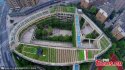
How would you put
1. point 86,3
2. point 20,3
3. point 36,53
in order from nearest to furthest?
point 36,53
point 20,3
point 86,3

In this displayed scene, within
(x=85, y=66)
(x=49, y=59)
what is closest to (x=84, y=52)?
(x=85, y=66)

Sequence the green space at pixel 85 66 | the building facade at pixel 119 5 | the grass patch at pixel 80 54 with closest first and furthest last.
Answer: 1. the grass patch at pixel 80 54
2. the green space at pixel 85 66
3. the building facade at pixel 119 5

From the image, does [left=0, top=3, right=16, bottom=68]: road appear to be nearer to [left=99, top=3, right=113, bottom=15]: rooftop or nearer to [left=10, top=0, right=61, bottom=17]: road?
[left=10, top=0, right=61, bottom=17]: road

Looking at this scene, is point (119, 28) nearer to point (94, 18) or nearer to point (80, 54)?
point (94, 18)

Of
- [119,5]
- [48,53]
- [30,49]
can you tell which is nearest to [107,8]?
[119,5]

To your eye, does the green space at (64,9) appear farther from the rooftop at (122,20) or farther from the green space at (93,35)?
the rooftop at (122,20)

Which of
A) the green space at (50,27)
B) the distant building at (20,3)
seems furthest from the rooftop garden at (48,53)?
the distant building at (20,3)

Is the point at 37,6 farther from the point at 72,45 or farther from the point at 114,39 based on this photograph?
the point at 114,39
